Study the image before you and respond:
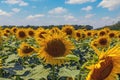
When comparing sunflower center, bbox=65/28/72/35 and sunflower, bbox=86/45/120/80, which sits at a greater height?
sunflower, bbox=86/45/120/80

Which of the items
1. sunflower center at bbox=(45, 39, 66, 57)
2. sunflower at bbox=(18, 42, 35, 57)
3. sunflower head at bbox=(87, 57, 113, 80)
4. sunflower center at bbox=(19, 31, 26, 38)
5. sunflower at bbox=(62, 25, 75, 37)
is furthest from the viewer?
sunflower center at bbox=(19, 31, 26, 38)

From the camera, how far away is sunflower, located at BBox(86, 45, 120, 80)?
2.15 meters

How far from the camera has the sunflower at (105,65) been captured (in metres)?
2.15

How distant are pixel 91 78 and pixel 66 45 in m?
1.82

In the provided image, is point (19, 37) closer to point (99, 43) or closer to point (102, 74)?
point (99, 43)

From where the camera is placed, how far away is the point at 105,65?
2.19 meters

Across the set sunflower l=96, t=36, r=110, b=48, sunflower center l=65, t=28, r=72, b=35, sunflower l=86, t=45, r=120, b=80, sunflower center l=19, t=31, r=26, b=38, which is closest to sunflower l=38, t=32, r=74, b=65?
sunflower l=86, t=45, r=120, b=80

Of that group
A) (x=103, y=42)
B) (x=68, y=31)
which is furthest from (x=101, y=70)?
(x=68, y=31)

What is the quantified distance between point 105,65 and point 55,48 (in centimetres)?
155

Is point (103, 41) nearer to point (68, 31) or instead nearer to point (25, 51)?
point (68, 31)

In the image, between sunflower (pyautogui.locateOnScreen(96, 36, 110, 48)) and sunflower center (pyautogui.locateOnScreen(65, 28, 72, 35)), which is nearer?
sunflower (pyautogui.locateOnScreen(96, 36, 110, 48))

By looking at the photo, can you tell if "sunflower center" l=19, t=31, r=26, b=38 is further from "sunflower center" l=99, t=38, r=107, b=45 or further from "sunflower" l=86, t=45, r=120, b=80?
"sunflower" l=86, t=45, r=120, b=80

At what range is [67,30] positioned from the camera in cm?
1020

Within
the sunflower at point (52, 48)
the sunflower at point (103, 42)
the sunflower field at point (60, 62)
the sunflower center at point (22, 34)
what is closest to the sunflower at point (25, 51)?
the sunflower field at point (60, 62)
